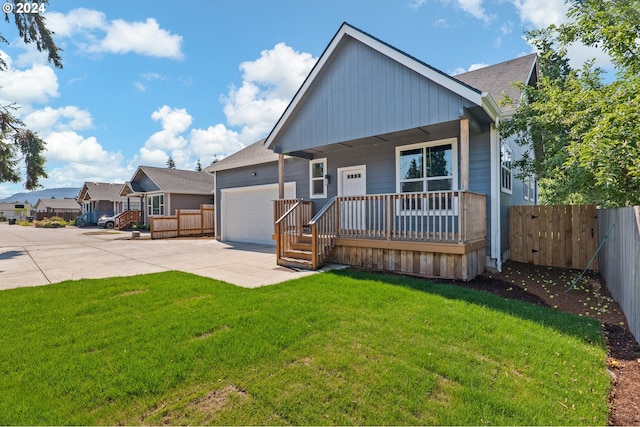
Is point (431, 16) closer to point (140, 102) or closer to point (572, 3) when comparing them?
point (572, 3)

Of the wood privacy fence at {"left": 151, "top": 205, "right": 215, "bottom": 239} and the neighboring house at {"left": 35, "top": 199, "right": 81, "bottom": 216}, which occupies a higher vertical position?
the neighboring house at {"left": 35, "top": 199, "right": 81, "bottom": 216}

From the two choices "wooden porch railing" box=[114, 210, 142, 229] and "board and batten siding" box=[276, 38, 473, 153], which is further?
"wooden porch railing" box=[114, 210, 142, 229]

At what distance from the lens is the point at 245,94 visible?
56.8 ft

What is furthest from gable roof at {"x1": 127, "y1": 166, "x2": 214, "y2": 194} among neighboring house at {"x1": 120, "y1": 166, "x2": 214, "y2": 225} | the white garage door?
the white garage door

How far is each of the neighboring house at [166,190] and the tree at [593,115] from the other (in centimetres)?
2055

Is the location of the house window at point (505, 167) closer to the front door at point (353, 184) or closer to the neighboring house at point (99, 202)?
the front door at point (353, 184)

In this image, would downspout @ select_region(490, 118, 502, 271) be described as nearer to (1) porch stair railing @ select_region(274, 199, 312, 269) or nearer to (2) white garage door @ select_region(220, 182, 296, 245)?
(1) porch stair railing @ select_region(274, 199, 312, 269)

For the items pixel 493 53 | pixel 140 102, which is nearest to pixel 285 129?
pixel 493 53

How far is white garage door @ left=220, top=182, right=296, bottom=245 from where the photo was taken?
514 inches

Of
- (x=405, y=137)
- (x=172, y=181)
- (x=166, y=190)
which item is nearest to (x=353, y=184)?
(x=405, y=137)

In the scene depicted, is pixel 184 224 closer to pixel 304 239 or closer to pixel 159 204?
pixel 159 204

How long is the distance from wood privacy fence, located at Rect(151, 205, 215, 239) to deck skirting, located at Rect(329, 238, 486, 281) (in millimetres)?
12801

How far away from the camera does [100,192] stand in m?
33.0

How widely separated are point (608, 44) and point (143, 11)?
12.3 metres
